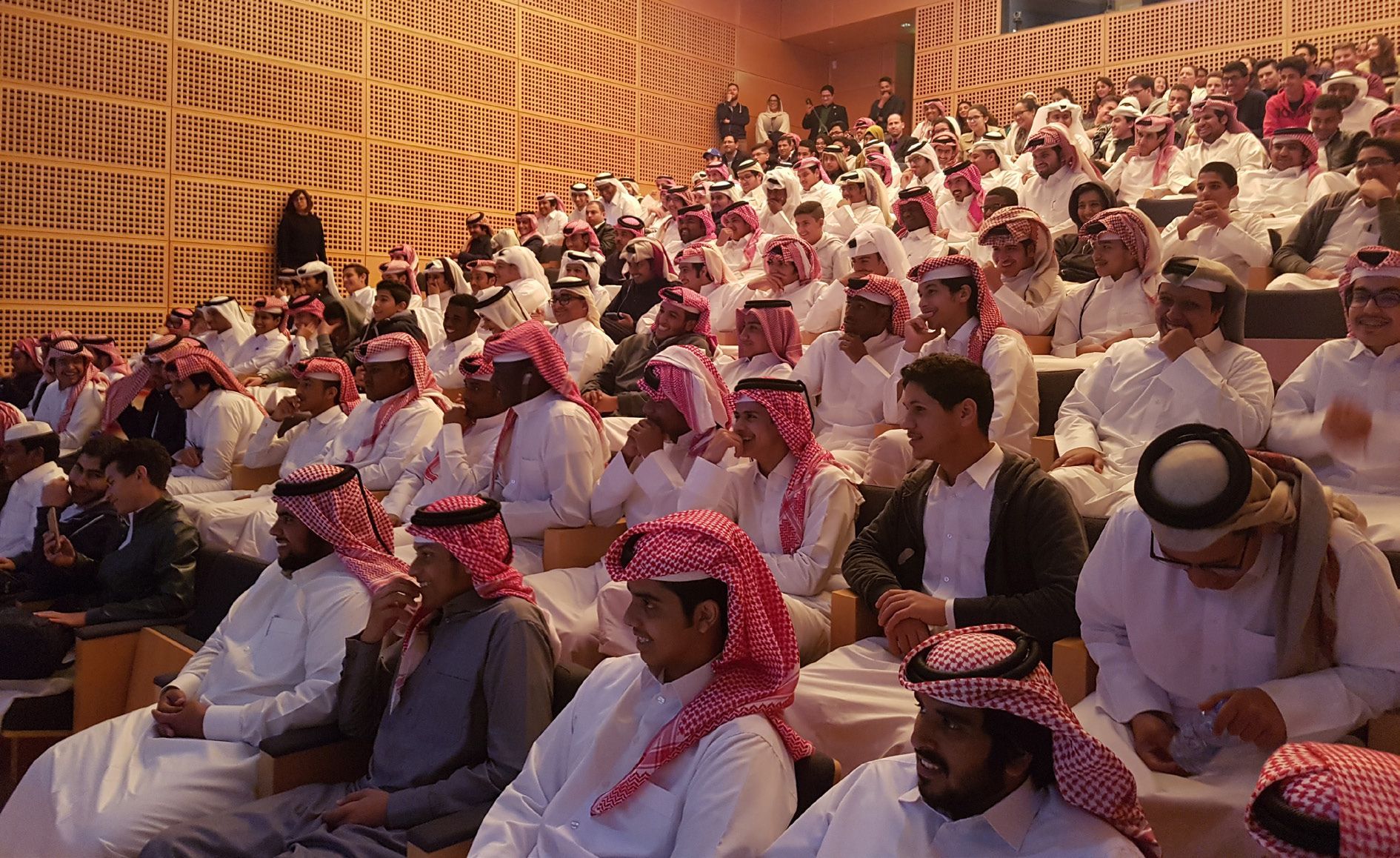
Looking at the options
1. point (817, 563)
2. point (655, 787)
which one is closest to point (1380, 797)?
point (655, 787)

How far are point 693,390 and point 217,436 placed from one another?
340 cm

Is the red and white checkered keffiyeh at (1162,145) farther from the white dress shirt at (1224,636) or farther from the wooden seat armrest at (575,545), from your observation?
the white dress shirt at (1224,636)

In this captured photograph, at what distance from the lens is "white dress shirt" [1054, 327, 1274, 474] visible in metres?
3.52

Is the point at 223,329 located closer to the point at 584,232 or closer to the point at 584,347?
Result: the point at 584,232

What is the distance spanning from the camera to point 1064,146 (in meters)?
7.58

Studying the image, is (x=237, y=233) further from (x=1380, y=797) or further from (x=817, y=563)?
(x=1380, y=797)

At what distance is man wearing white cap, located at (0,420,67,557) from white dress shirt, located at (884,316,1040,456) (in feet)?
13.4

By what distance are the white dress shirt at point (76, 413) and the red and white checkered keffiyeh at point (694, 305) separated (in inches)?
158

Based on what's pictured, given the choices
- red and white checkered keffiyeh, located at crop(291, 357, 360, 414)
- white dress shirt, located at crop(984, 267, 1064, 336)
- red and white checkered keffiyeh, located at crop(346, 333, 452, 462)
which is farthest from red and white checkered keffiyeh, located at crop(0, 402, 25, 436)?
white dress shirt, located at crop(984, 267, 1064, 336)

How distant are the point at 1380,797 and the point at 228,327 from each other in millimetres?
9403

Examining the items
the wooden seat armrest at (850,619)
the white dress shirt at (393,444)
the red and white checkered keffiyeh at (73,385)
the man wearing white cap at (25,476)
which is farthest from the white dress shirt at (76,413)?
the wooden seat armrest at (850,619)

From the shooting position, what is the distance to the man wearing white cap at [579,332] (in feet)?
22.2

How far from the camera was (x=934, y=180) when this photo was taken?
1002cm

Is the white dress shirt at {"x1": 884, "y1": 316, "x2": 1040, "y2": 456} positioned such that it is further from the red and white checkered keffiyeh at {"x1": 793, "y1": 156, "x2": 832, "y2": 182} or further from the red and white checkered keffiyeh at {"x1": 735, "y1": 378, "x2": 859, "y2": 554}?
the red and white checkered keffiyeh at {"x1": 793, "y1": 156, "x2": 832, "y2": 182}
